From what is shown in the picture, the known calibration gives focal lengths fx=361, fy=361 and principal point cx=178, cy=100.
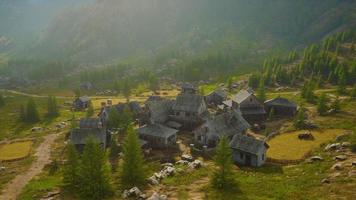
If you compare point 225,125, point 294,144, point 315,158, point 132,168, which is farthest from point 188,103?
point 315,158

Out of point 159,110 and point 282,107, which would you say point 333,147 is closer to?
point 282,107

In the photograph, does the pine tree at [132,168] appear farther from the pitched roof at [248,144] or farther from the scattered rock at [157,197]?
the pitched roof at [248,144]

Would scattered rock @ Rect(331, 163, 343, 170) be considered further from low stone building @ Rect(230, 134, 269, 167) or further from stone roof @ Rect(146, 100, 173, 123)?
stone roof @ Rect(146, 100, 173, 123)

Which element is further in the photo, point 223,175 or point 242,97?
point 242,97

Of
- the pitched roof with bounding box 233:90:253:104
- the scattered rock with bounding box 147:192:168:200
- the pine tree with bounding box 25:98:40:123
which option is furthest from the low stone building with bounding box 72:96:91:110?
the scattered rock with bounding box 147:192:168:200

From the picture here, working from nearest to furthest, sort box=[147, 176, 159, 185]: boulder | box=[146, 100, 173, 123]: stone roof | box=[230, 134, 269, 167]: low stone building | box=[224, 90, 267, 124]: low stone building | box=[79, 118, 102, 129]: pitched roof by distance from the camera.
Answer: box=[147, 176, 159, 185]: boulder, box=[230, 134, 269, 167]: low stone building, box=[146, 100, 173, 123]: stone roof, box=[79, 118, 102, 129]: pitched roof, box=[224, 90, 267, 124]: low stone building

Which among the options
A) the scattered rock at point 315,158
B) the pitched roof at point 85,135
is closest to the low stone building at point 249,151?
the scattered rock at point 315,158
